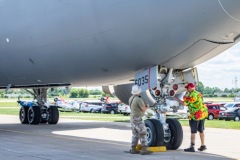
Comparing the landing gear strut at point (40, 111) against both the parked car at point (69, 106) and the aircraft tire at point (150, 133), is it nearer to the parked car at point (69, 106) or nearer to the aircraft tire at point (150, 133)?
the aircraft tire at point (150, 133)

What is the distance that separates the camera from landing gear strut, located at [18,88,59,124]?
25125mm

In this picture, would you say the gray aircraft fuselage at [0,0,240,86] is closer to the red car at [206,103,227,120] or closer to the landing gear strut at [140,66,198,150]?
the landing gear strut at [140,66,198,150]

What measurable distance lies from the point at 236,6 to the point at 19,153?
690 cm

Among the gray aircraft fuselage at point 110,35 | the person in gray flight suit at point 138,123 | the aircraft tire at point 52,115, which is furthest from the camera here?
the aircraft tire at point 52,115

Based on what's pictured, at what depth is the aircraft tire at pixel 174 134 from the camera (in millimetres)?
13906

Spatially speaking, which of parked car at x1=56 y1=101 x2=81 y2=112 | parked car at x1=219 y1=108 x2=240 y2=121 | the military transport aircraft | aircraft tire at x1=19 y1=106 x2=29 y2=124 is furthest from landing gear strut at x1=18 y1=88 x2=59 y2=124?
parked car at x1=56 y1=101 x2=81 y2=112

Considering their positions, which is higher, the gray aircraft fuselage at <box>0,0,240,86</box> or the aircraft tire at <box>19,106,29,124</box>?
the gray aircraft fuselage at <box>0,0,240,86</box>

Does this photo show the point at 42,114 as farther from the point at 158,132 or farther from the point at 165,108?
the point at 158,132

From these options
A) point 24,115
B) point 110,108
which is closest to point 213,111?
point 110,108

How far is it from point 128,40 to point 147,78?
1.37m

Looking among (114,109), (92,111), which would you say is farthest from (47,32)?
(92,111)

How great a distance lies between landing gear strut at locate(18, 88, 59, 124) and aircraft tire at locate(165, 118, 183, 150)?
40.4 ft

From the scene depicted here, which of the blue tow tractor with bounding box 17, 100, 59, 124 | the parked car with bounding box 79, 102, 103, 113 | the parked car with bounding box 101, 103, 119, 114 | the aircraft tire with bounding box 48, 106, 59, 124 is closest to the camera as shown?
the blue tow tractor with bounding box 17, 100, 59, 124

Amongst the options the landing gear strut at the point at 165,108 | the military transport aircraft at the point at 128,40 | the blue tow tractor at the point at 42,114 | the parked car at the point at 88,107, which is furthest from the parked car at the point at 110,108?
the landing gear strut at the point at 165,108
